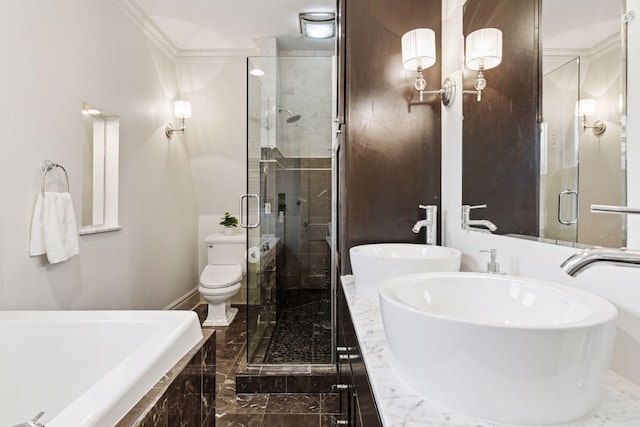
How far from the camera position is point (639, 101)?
2.08 feet

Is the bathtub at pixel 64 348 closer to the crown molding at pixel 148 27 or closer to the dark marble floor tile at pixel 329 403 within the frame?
the dark marble floor tile at pixel 329 403

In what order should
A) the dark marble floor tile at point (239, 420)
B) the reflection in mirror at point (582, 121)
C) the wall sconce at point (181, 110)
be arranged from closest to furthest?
the reflection in mirror at point (582, 121) → the dark marble floor tile at point (239, 420) → the wall sconce at point (181, 110)

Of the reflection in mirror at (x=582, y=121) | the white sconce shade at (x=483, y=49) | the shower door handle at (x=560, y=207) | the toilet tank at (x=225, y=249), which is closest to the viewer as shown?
the reflection in mirror at (x=582, y=121)

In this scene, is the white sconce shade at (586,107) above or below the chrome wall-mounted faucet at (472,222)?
above

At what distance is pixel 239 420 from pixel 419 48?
2098 mm

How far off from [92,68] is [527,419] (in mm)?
2722

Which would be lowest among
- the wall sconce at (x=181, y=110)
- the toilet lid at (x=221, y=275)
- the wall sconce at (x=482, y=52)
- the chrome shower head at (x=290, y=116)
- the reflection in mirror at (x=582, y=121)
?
the toilet lid at (x=221, y=275)

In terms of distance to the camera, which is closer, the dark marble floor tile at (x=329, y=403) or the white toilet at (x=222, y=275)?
the dark marble floor tile at (x=329, y=403)

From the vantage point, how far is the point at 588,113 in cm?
76

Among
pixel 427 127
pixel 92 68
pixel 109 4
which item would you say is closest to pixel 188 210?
pixel 92 68

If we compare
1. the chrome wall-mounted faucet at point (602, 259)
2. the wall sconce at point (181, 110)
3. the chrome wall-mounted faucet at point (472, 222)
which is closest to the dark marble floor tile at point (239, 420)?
the chrome wall-mounted faucet at point (472, 222)

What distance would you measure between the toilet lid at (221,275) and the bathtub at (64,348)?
64.7 inches

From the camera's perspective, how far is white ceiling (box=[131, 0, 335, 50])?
2.59m

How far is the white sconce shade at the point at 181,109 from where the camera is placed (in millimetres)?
3276
